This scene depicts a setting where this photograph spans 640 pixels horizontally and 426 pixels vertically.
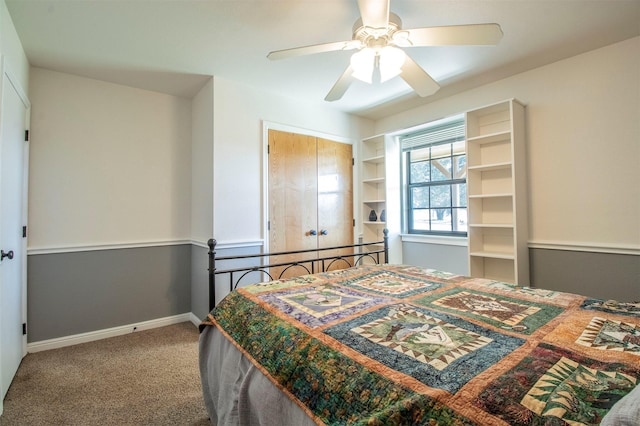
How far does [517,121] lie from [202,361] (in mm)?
3117

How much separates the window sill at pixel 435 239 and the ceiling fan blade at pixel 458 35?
212 cm

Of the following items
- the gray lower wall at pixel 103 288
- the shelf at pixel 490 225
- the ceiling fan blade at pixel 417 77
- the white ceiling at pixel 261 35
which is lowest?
the gray lower wall at pixel 103 288

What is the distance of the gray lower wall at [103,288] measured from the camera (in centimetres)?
261

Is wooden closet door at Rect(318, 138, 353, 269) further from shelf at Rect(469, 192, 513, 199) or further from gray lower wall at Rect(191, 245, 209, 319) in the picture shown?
shelf at Rect(469, 192, 513, 199)

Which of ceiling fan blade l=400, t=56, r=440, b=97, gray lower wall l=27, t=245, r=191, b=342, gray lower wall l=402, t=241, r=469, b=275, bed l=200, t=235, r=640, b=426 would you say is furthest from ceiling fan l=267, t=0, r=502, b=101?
gray lower wall l=27, t=245, r=191, b=342

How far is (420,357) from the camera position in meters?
0.92

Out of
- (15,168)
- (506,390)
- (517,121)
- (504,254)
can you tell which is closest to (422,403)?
(506,390)

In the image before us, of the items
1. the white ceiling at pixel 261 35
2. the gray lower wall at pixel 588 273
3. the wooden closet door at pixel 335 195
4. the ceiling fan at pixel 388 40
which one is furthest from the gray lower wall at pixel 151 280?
the ceiling fan at pixel 388 40

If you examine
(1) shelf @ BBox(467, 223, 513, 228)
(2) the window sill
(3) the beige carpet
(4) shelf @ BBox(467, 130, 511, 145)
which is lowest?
(3) the beige carpet

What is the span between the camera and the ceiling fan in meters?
1.46

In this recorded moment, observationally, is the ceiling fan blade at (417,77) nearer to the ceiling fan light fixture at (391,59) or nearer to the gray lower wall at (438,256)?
the ceiling fan light fixture at (391,59)

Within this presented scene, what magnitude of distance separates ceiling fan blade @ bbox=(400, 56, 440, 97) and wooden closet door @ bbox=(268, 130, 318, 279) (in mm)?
1644

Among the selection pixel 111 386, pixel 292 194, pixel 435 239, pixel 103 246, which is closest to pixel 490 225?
pixel 435 239

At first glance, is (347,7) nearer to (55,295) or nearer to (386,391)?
(386,391)
